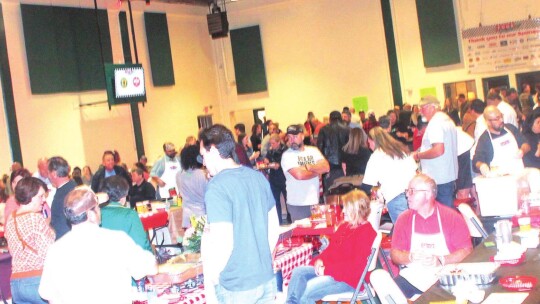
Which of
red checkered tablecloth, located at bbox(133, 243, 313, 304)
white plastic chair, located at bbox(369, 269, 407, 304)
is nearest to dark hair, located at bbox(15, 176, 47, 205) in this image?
red checkered tablecloth, located at bbox(133, 243, 313, 304)

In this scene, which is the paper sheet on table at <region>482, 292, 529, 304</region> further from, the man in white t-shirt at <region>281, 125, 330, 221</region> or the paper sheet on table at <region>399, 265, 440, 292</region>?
the man in white t-shirt at <region>281, 125, 330, 221</region>

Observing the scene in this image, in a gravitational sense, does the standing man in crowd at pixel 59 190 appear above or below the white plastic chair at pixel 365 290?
above

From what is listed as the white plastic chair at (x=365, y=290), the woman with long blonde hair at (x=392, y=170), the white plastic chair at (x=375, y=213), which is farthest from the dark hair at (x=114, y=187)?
the woman with long blonde hair at (x=392, y=170)

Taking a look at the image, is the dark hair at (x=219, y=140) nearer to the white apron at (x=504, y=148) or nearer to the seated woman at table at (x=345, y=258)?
the seated woman at table at (x=345, y=258)

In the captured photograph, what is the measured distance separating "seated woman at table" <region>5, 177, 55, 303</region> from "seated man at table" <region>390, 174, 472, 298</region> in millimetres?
2190

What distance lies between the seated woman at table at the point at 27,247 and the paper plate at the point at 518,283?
2.76 m

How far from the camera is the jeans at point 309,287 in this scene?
5008 millimetres

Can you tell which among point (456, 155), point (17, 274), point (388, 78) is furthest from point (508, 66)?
point (17, 274)

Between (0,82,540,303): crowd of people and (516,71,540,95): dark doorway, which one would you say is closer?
(0,82,540,303): crowd of people

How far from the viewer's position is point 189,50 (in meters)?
18.0

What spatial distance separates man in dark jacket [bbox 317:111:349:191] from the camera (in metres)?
9.44

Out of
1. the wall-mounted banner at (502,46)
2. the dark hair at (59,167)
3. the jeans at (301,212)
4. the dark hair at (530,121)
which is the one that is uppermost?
the wall-mounted banner at (502,46)

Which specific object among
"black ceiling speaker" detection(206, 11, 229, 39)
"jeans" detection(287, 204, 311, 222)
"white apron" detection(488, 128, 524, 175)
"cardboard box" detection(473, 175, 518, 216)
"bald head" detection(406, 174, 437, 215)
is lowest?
"jeans" detection(287, 204, 311, 222)

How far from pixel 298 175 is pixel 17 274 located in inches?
125
